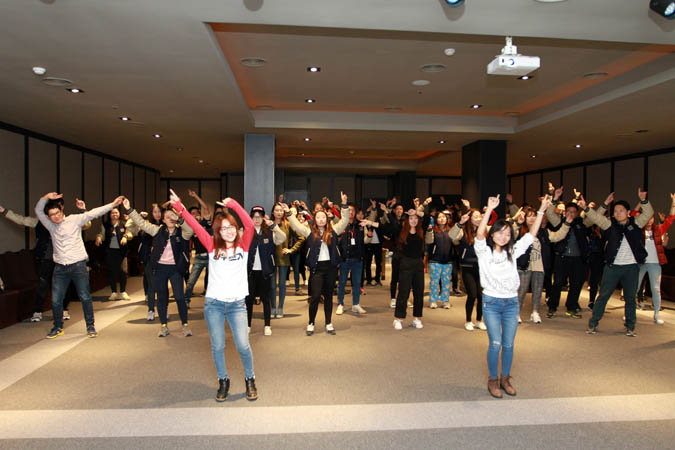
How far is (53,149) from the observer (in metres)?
10.3

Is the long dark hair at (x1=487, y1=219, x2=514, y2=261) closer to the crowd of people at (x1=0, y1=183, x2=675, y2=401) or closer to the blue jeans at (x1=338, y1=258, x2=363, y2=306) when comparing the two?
the crowd of people at (x1=0, y1=183, x2=675, y2=401)

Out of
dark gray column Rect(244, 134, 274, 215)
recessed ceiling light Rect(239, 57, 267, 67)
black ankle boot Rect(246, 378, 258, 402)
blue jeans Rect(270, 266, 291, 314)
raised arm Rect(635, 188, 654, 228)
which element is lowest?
black ankle boot Rect(246, 378, 258, 402)

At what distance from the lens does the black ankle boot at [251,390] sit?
3977mm

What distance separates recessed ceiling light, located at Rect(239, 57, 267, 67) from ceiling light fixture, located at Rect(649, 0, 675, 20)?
14.2 feet

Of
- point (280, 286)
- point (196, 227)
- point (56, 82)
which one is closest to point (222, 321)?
point (196, 227)

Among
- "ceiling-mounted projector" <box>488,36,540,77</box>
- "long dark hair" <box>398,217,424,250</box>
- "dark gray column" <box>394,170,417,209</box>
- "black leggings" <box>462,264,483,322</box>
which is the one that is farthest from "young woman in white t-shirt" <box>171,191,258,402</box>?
"dark gray column" <box>394,170,417,209</box>

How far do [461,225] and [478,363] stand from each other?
76.1 inches

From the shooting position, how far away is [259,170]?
32.4 ft

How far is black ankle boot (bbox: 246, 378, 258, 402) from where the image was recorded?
3.98 metres

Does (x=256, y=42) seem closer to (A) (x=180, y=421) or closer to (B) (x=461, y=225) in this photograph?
(B) (x=461, y=225)

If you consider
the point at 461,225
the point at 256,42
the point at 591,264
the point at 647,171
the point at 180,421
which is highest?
the point at 256,42

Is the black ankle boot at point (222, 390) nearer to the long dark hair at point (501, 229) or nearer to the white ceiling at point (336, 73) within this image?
the long dark hair at point (501, 229)

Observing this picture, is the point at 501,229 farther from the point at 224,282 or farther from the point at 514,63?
the point at 224,282

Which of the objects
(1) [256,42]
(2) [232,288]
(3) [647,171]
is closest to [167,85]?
(1) [256,42]
